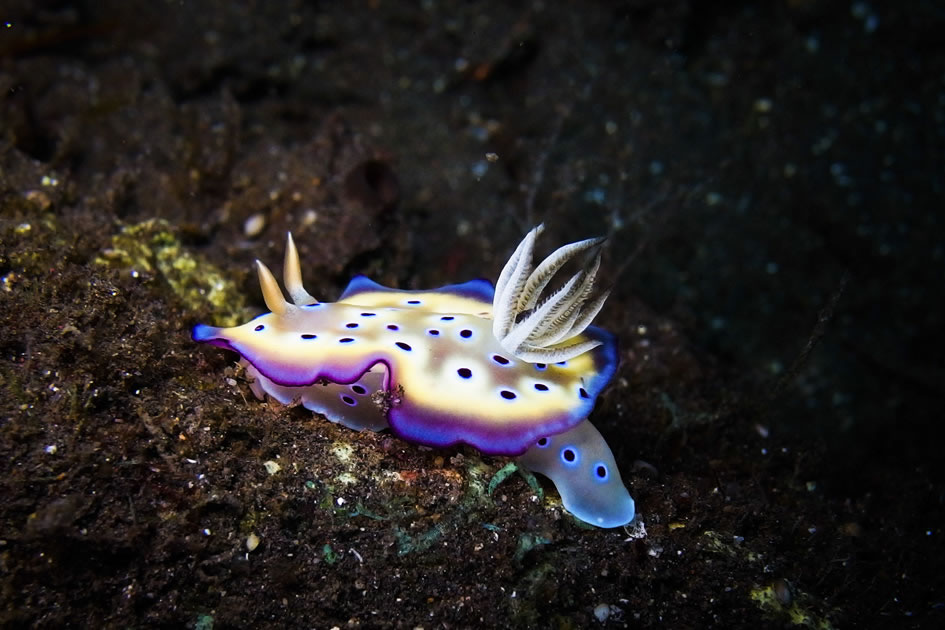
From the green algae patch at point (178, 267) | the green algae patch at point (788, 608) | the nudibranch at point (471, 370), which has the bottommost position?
the green algae patch at point (788, 608)

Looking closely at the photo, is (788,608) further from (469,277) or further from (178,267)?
(178,267)

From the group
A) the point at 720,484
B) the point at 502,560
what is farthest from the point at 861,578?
the point at 502,560

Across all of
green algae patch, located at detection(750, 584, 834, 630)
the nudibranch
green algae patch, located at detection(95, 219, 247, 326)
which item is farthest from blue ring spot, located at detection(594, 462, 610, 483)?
green algae patch, located at detection(95, 219, 247, 326)

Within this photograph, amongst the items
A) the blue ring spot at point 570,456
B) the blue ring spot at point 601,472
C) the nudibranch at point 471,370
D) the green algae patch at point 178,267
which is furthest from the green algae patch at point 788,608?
the green algae patch at point 178,267

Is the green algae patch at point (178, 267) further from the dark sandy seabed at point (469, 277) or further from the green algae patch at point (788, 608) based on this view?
the green algae patch at point (788, 608)

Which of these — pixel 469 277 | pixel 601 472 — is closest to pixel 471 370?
pixel 601 472

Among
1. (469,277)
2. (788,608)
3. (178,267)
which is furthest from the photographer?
(469,277)

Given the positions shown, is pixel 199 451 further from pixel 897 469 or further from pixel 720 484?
pixel 897 469
